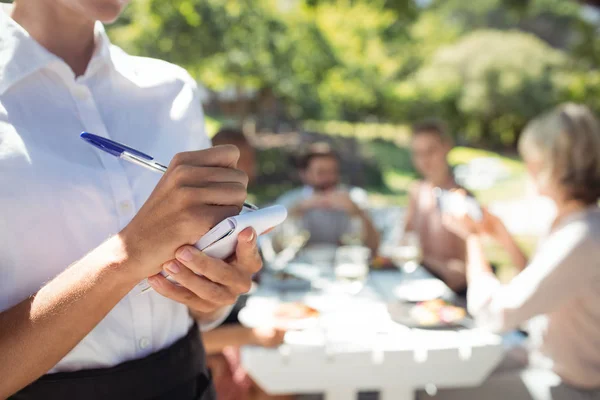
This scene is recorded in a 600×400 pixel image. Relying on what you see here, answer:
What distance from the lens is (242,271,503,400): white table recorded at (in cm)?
192

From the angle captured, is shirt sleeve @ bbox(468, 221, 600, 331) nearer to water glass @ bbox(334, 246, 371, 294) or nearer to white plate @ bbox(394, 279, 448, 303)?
white plate @ bbox(394, 279, 448, 303)

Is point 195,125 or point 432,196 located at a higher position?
point 195,125

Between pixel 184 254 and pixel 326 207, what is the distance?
3.08 m

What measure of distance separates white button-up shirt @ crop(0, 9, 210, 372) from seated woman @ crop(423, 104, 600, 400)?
51.9 inches

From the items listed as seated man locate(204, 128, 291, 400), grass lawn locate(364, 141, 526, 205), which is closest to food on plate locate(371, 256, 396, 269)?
seated man locate(204, 128, 291, 400)

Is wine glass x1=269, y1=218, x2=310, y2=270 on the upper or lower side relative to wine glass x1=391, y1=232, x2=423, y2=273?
lower

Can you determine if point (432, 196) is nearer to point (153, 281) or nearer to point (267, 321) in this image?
point (267, 321)

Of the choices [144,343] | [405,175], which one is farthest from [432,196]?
[405,175]

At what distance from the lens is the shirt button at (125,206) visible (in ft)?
2.94

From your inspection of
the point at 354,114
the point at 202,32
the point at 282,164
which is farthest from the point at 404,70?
the point at 202,32

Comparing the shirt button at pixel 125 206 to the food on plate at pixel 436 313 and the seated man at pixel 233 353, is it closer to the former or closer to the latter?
the seated man at pixel 233 353

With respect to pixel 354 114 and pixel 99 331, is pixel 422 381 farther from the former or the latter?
pixel 354 114

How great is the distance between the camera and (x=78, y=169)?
0.87m

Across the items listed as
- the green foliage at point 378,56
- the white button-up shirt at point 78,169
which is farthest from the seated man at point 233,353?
the green foliage at point 378,56
